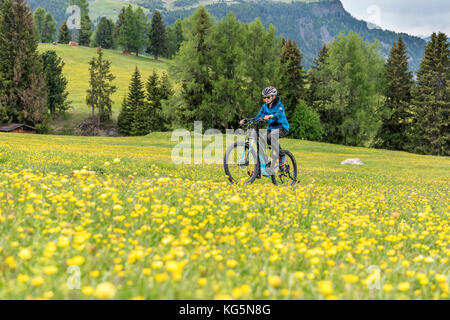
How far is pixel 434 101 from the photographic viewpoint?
56719mm

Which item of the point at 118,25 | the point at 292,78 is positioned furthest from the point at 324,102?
the point at 118,25

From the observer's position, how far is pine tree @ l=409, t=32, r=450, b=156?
56.5 metres

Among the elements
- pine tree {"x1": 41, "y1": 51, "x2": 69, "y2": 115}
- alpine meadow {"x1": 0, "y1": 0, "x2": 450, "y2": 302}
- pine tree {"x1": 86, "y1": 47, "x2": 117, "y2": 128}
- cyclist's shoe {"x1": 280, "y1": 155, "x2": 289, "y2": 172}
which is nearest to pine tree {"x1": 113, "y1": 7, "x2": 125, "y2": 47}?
alpine meadow {"x1": 0, "y1": 0, "x2": 450, "y2": 302}

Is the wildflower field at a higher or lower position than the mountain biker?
lower

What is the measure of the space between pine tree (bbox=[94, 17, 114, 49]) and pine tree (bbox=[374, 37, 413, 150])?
109m

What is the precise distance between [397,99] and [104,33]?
370 ft

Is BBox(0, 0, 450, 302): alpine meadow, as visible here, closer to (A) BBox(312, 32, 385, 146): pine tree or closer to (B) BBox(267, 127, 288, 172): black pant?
(B) BBox(267, 127, 288, 172): black pant

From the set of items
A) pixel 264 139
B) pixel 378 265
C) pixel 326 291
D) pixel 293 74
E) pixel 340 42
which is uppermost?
pixel 340 42

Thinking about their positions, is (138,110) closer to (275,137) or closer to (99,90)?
(99,90)

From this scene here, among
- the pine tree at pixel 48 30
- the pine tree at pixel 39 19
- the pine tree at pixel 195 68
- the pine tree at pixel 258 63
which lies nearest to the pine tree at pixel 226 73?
the pine tree at pixel 195 68
